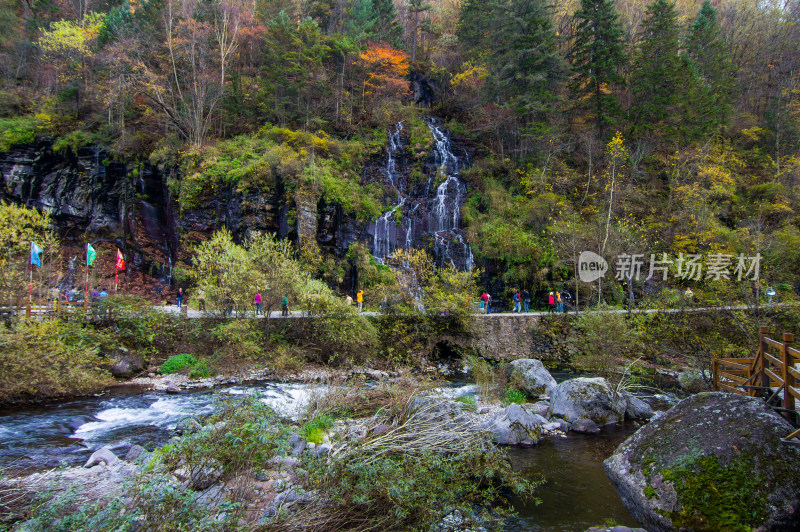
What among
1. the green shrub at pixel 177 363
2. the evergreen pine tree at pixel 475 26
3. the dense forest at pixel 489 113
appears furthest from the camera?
the evergreen pine tree at pixel 475 26

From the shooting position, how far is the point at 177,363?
58.9 ft

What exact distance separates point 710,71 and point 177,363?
4557 cm

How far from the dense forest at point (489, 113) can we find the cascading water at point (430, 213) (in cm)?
96

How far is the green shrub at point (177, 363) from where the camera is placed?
58.2 ft

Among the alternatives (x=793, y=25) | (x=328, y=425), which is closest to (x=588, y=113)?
(x=793, y=25)

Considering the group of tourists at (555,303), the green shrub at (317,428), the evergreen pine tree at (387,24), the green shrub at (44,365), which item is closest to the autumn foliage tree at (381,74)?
the evergreen pine tree at (387,24)

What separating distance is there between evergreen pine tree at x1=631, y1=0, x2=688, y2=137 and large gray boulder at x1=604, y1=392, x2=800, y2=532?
1262 inches

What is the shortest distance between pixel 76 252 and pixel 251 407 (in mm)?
34081

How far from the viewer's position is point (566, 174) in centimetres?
3281

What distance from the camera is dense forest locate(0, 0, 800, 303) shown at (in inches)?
1161

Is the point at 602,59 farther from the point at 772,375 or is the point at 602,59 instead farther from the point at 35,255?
the point at 35,255

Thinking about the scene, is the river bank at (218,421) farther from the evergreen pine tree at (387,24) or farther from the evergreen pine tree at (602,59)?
the evergreen pine tree at (387,24)

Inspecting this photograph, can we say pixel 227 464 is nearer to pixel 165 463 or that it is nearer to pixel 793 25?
pixel 165 463

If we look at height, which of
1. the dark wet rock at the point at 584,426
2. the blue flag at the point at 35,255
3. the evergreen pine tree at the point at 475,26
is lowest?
the dark wet rock at the point at 584,426
